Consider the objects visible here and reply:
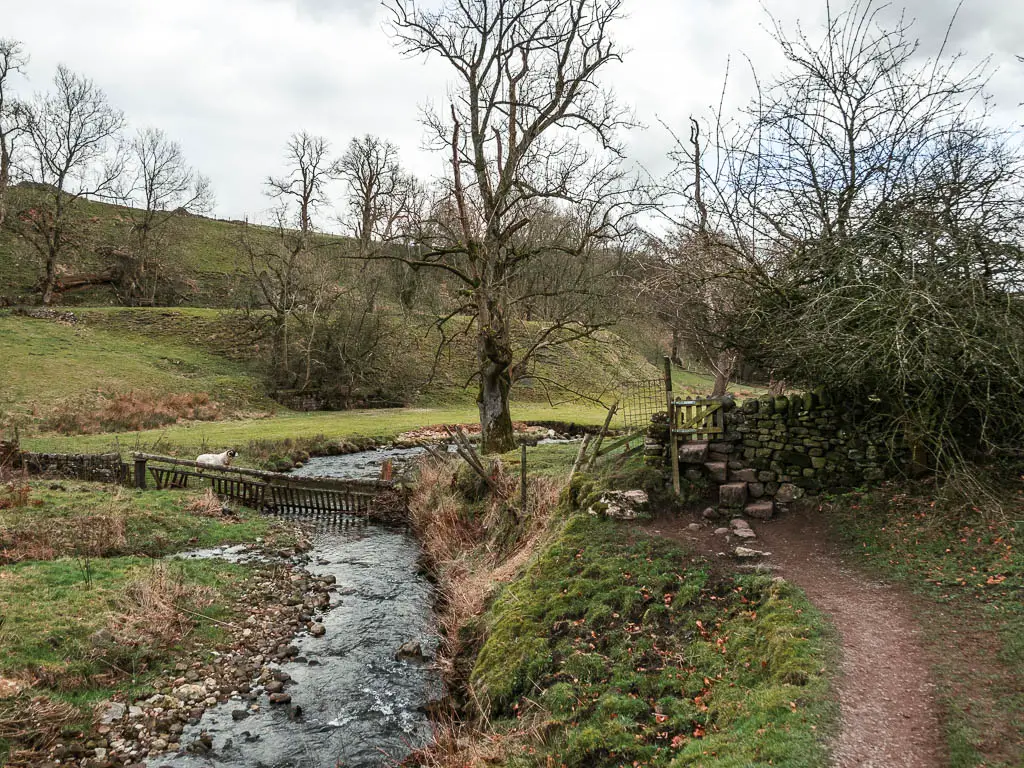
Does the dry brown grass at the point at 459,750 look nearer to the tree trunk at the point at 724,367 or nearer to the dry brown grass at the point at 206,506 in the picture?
the tree trunk at the point at 724,367

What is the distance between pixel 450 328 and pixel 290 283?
13.2 meters

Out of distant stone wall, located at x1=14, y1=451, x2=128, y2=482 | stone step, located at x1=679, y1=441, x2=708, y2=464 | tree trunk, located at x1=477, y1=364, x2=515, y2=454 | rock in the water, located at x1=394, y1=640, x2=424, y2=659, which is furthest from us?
tree trunk, located at x1=477, y1=364, x2=515, y2=454

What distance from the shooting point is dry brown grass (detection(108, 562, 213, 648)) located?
9156mm

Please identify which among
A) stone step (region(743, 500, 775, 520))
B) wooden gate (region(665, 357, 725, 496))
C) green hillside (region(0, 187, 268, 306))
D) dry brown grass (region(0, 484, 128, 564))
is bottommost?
dry brown grass (region(0, 484, 128, 564))

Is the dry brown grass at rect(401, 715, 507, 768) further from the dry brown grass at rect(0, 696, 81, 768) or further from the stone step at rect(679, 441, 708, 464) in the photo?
the stone step at rect(679, 441, 708, 464)

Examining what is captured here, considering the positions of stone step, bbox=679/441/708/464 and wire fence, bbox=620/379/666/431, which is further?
wire fence, bbox=620/379/666/431

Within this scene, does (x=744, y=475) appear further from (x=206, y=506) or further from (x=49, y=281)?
(x=49, y=281)

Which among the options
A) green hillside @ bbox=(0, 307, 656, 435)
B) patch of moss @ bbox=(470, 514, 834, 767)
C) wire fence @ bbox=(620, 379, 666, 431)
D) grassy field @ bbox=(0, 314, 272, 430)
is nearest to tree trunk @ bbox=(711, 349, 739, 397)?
wire fence @ bbox=(620, 379, 666, 431)

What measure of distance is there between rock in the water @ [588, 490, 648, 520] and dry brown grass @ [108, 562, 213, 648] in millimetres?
7064

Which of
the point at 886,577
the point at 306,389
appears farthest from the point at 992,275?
the point at 306,389

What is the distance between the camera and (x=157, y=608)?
9.90 meters

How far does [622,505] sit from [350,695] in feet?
17.7

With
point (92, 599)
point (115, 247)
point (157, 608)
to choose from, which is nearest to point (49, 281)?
point (115, 247)

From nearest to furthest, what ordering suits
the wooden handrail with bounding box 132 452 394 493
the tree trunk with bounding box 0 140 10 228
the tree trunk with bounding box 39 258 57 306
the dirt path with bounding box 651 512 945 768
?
the dirt path with bounding box 651 512 945 768, the wooden handrail with bounding box 132 452 394 493, the tree trunk with bounding box 0 140 10 228, the tree trunk with bounding box 39 258 57 306
